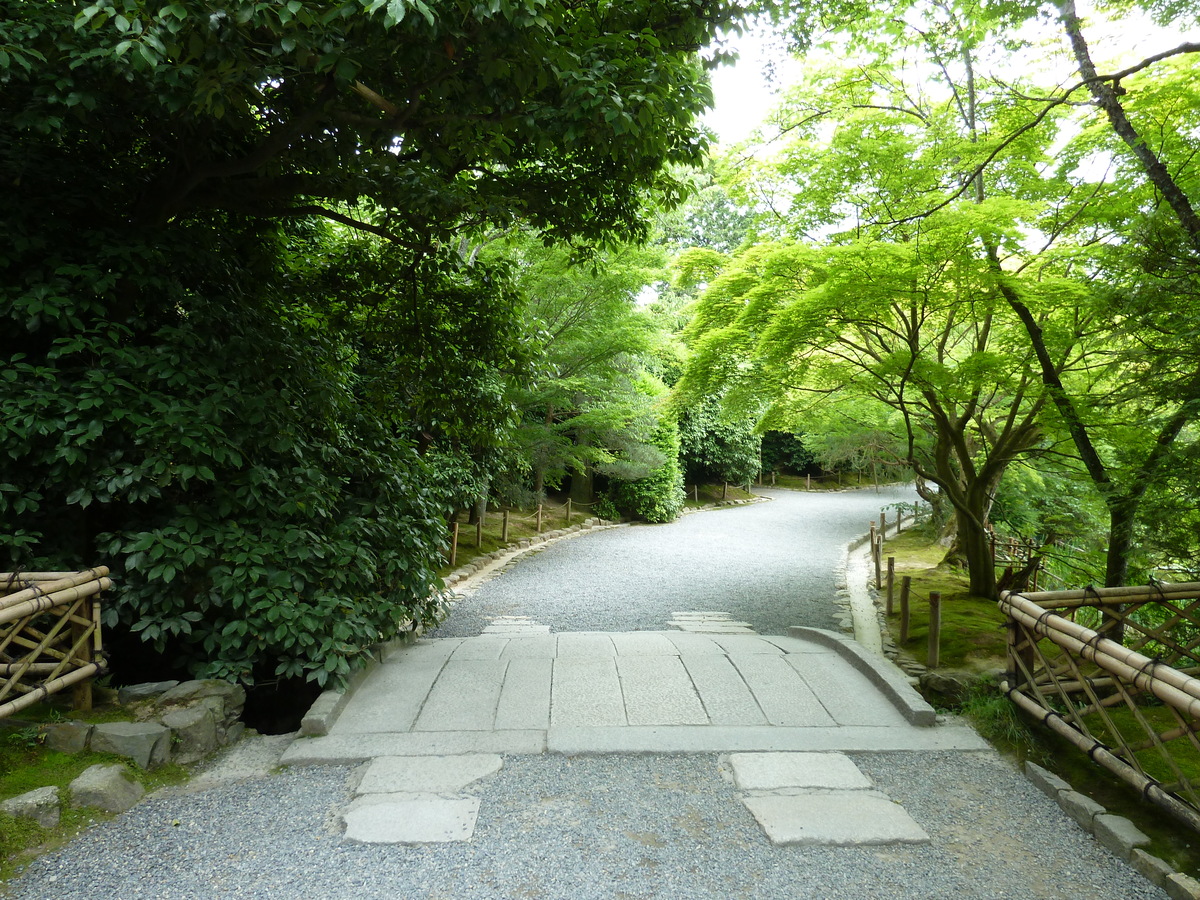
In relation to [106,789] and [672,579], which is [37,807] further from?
[672,579]

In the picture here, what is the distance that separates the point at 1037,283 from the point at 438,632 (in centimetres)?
705

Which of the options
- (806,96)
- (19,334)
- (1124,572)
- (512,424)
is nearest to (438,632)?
(512,424)

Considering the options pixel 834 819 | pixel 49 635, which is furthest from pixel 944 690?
pixel 49 635

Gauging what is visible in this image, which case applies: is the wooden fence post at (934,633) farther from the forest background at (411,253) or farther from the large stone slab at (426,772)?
the large stone slab at (426,772)

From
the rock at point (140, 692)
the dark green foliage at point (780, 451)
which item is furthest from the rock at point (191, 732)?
the dark green foliage at point (780, 451)

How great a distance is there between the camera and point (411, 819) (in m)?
3.17

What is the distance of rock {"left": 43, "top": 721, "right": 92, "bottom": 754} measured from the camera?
10.9ft

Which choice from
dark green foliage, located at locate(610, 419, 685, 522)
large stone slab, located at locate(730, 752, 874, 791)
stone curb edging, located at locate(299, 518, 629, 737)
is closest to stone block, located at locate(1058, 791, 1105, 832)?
large stone slab, located at locate(730, 752, 874, 791)

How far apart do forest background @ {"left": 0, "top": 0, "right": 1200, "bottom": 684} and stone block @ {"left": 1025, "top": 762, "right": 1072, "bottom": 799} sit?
1.89m

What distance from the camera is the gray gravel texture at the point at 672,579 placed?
28.0ft

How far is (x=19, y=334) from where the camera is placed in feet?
13.4

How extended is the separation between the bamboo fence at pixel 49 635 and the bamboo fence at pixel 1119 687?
207 inches

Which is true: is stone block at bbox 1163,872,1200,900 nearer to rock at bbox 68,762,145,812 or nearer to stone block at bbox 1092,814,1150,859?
stone block at bbox 1092,814,1150,859

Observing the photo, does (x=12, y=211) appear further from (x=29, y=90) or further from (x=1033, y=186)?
(x=1033, y=186)
